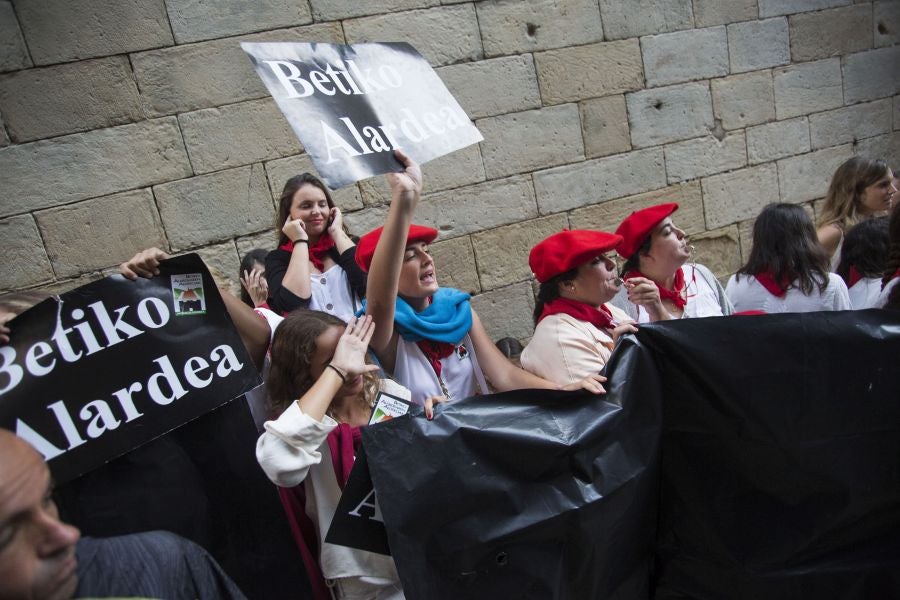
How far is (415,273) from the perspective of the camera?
249cm

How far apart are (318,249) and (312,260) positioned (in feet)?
0.21

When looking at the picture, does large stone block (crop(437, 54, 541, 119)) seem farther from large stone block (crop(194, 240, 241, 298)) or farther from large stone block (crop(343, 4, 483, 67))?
large stone block (crop(194, 240, 241, 298))

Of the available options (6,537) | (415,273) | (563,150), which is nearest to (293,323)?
(415,273)

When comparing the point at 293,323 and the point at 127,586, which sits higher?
the point at 293,323

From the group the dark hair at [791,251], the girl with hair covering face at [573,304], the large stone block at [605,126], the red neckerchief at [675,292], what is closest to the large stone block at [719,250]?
the large stone block at [605,126]

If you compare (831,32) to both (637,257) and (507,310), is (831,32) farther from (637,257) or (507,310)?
(637,257)

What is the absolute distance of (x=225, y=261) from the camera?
13.8 ft

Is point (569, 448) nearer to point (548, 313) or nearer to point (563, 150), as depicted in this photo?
point (548, 313)

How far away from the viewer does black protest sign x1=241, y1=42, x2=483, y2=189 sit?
204 cm

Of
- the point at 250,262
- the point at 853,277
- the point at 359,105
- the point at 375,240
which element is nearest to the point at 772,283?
the point at 853,277

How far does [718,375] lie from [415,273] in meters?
1.15

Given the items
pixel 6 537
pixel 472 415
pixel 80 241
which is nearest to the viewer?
pixel 6 537

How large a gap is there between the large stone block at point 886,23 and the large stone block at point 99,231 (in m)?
6.54

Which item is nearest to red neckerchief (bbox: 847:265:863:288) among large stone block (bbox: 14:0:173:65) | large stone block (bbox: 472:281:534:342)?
large stone block (bbox: 472:281:534:342)
